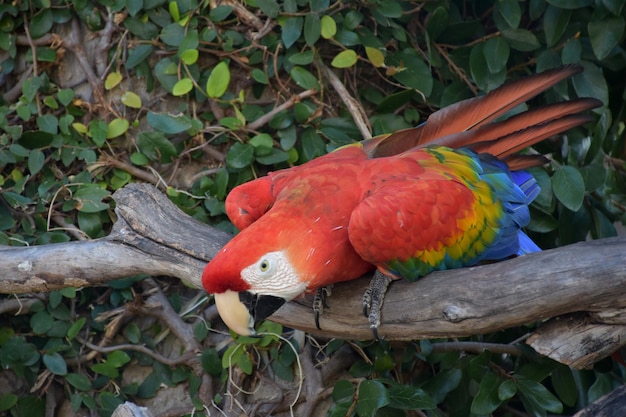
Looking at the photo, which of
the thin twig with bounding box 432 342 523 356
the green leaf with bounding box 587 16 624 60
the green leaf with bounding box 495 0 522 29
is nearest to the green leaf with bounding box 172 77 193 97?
the green leaf with bounding box 495 0 522 29

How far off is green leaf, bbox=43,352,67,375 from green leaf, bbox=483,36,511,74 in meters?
1.70

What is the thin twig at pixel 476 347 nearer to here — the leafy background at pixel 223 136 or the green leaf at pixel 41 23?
the leafy background at pixel 223 136

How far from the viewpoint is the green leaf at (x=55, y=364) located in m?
2.40

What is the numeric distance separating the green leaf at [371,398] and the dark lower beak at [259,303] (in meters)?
0.53

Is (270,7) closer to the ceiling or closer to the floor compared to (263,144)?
closer to the ceiling

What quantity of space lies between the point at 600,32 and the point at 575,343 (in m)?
1.18

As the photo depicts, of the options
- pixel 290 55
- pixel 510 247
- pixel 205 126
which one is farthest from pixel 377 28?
pixel 510 247

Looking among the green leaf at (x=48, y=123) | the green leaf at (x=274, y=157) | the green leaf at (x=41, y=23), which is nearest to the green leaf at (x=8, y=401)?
the green leaf at (x=48, y=123)

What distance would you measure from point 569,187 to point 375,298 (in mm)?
844

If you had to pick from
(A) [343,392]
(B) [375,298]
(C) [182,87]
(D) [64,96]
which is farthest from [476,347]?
(D) [64,96]

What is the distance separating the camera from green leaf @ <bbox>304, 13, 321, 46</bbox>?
7.75 ft

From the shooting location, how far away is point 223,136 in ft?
8.13

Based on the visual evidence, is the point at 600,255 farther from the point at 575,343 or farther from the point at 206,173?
the point at 206,173

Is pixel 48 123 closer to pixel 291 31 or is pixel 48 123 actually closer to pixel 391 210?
pixel 291 31
